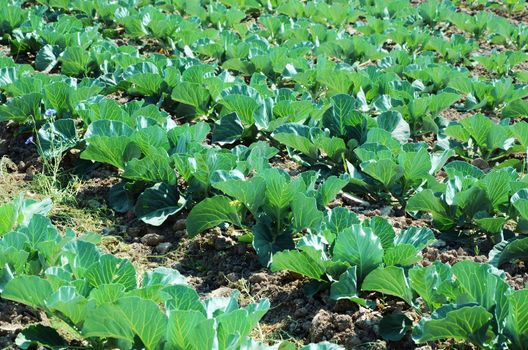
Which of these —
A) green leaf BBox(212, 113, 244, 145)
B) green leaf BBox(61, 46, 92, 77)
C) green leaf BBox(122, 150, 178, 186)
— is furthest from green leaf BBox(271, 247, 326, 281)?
green leaf BBox(61, 46, 92, 77)

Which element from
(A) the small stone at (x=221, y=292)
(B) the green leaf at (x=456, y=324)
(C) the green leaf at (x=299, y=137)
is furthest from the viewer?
(C) the green leaf at (x=299, y=137)

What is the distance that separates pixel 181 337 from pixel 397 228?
1543 millimetres

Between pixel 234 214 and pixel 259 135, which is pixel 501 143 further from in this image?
pixel 234 214

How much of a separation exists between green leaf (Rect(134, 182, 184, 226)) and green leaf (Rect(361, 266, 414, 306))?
46.1 inches

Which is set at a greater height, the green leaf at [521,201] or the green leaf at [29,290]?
the green leaf at [29,290]

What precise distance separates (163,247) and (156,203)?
0.85 ft

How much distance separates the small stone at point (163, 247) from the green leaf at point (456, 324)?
134cm

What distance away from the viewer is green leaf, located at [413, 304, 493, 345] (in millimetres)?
2732

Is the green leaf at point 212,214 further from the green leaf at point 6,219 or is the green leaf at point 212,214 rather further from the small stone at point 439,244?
the small stone at point 439,244

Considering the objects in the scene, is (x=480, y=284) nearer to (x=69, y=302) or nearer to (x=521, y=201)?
(x=521, y=201)

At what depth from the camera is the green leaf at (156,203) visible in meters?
3.92

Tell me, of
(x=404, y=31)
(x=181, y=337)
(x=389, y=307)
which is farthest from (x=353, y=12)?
(x=181, y=337)

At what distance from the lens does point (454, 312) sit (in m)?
2.72

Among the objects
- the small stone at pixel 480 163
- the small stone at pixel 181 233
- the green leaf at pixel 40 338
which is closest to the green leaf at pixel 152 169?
the small stone at pixel 181 233
